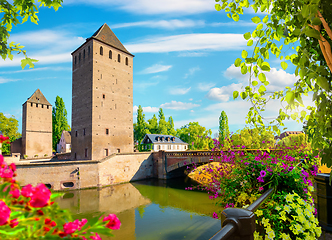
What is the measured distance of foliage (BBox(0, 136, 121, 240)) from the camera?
70 cm

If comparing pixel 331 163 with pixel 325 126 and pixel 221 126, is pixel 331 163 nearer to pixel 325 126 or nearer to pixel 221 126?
pixel 325 126

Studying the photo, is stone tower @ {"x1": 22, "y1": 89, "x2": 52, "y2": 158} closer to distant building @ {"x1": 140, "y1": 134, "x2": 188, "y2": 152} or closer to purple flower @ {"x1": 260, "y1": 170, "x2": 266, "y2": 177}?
distant building @ {"x1": 140, "y1": 134, "x2": 188, "y2": 152}

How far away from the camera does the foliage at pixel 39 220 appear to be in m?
0.70

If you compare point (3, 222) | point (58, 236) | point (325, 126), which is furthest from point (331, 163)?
point (3, 222)

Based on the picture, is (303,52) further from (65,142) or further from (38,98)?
(65,142)

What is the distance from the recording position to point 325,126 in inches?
78.7

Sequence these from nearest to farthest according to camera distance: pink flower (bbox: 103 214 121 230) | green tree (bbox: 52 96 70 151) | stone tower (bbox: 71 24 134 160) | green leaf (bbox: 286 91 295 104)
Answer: pink flower (bbox: 103 214 121 230)
green leaf (bbox: 286 91 295 104)
stone tower (bbox: 71 24 134 160)
green tree (bbox: 52 96 70 151)

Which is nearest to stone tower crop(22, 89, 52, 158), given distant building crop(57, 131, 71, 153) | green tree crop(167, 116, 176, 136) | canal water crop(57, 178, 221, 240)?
distant building crop(57, 131, 71, 153)

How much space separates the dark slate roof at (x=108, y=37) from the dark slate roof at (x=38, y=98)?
76.8 ft

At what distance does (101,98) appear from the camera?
26641 millimetres

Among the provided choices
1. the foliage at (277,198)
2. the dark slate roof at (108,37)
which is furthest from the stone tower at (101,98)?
the foliage at (277,198)

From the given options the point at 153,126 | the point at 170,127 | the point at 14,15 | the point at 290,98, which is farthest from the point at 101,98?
the point at 170,127

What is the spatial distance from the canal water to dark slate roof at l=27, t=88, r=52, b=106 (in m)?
32.4

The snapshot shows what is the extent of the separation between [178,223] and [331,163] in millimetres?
11346
